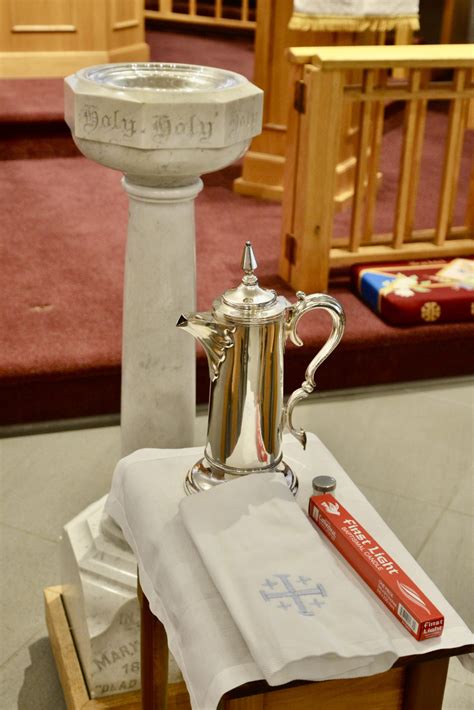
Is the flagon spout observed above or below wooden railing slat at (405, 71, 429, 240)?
above

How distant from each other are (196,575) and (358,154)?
7.28 feet

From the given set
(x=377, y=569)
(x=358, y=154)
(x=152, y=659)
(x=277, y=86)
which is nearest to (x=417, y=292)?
(x=358, y=154)

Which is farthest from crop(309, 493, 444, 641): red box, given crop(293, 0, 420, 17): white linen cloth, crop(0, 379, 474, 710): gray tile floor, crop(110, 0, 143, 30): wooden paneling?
crop(110, 0, 143, 30): wooden paneling

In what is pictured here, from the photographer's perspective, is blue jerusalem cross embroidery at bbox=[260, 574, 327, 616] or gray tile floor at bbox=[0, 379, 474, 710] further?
gray tile floor at bbox=[0, 379, 474, 710]

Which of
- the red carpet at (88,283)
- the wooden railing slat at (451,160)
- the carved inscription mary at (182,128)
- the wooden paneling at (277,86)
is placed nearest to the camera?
the carved inscription mary at (182,128)

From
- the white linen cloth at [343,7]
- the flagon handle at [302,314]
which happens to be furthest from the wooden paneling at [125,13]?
the flagon handle at [302,314]

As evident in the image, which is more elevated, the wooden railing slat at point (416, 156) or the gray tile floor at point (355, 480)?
the wooden railing slat at point (416, 156)

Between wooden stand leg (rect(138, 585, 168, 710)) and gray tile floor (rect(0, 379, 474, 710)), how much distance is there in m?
0.43

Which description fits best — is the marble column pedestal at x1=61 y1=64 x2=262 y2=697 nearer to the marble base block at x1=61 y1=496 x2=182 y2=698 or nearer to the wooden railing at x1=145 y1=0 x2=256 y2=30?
the marble base block at x1=61 y1=496 x2=182 y2=698

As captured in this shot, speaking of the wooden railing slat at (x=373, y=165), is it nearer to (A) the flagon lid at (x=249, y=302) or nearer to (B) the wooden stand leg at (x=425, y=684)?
(A) the flagon lid at (x=249, y=302)

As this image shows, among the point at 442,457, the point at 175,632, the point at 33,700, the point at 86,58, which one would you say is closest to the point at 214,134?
the point at 175,632

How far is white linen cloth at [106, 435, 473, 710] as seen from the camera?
1.14 m

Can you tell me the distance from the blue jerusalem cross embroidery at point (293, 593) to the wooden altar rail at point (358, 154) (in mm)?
2063

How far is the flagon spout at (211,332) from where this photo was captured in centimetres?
141
